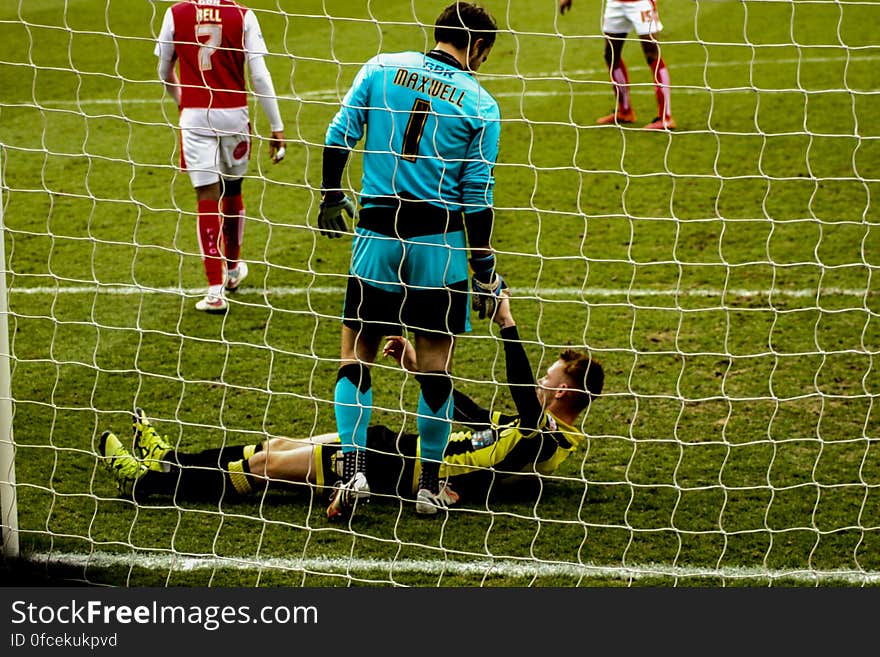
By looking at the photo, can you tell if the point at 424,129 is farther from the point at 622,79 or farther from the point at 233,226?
the point at 622,79

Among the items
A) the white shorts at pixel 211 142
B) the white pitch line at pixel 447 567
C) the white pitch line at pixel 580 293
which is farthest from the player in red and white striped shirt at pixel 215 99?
the white pitch line at pixel 447 567

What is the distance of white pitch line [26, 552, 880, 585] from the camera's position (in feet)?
13.2

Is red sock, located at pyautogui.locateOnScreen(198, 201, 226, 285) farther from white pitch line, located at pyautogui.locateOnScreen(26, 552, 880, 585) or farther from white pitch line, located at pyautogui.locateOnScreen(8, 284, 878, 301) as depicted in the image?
white pitch line, located at pyautogui.locateOnScreen(26, 552, 880, 585)

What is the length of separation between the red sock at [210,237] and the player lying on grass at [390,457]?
184 centimetres

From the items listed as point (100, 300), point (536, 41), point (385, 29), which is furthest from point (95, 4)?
point (100, 300)

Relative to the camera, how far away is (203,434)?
4.98 metres

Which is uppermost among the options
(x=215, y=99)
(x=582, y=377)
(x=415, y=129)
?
(x=415, y=129)

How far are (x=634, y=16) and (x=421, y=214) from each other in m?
5.72

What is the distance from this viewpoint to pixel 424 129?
4.18 m

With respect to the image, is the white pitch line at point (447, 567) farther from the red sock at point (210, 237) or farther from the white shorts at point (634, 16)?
the white shorts at point (634, 16)

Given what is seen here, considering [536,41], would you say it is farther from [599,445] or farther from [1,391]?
[1,391]

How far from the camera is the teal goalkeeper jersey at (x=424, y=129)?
4145mm

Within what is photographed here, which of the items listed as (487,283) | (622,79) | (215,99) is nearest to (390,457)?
(487,283)

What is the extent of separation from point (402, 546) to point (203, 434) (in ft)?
4.14
